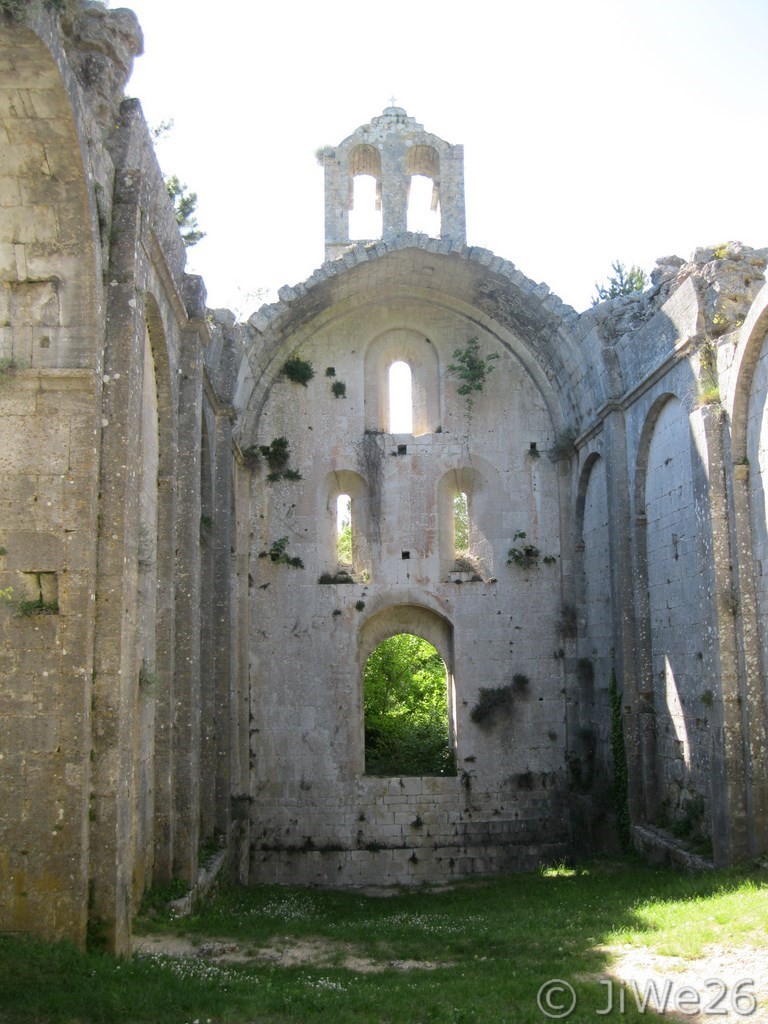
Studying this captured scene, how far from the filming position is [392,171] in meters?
17.7

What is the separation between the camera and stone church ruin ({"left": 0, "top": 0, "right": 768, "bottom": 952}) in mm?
7414

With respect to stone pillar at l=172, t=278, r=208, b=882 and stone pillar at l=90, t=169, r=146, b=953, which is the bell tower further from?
stone pillar at l=90, t=169, r=146, b=953

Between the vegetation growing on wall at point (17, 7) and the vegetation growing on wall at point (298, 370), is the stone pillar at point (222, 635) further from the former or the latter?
the vegetation growing on wall at point (17, 7)

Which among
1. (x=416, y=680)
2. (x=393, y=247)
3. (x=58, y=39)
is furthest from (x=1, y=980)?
(x=416, y=680)

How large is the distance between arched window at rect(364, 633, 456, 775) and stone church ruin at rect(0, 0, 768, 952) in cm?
66

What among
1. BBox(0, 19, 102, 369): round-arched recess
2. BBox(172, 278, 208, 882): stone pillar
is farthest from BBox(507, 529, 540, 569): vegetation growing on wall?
BBox(0, 19, 102, 369): round-arched recess

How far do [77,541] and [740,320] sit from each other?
8371 millimetres

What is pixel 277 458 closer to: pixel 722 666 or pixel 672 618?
pixel 672 618

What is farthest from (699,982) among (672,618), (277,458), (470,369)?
(470,369)

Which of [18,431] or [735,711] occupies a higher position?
[18,431]

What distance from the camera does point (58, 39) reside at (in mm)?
6859

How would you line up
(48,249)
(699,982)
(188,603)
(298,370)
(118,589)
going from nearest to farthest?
(699,982), (118,589), (48,249), (188,603), (298,370)

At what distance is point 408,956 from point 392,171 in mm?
13979

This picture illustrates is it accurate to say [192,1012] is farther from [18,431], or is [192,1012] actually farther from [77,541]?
Answer: [18,431]
